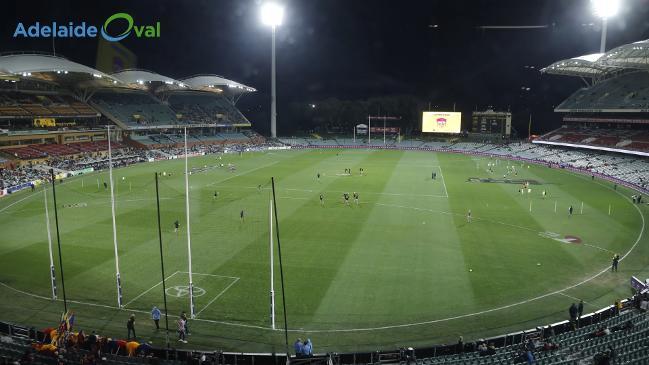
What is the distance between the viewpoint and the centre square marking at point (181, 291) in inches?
941

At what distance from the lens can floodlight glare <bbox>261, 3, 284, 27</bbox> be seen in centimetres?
9538

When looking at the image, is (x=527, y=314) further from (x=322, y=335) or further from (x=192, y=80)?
(x=192, y=80)

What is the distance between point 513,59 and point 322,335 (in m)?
112

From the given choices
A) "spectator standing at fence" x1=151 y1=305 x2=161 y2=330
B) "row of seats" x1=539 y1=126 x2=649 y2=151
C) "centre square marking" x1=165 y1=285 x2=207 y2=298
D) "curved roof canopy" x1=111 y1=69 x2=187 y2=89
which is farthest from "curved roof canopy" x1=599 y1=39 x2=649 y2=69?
"curved roof canopy" x1=111 y1=69 x2=187 y2=89

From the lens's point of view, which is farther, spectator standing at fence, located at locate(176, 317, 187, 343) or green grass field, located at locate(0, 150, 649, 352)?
green grass field, located at locate(0, 150, 649, 352)

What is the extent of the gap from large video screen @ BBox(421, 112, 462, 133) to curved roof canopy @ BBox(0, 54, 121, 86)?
7270cm

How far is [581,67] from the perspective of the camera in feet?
276

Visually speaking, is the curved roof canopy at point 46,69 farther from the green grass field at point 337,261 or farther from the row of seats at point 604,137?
the row of seats at point 604,137

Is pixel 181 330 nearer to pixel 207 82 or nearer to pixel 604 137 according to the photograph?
pixel 604 137

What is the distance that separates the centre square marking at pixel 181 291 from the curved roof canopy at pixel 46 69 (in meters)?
60.2

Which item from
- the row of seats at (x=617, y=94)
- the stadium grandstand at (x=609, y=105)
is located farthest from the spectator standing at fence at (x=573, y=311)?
the row of seats at (x=617, y=94)

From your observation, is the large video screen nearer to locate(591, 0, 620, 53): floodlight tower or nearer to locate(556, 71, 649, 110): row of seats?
locate(556, 71, 649, 110): row of seats

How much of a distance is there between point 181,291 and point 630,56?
64873 millimetres

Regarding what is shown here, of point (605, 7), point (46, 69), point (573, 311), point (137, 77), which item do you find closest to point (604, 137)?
point (605, 7)
